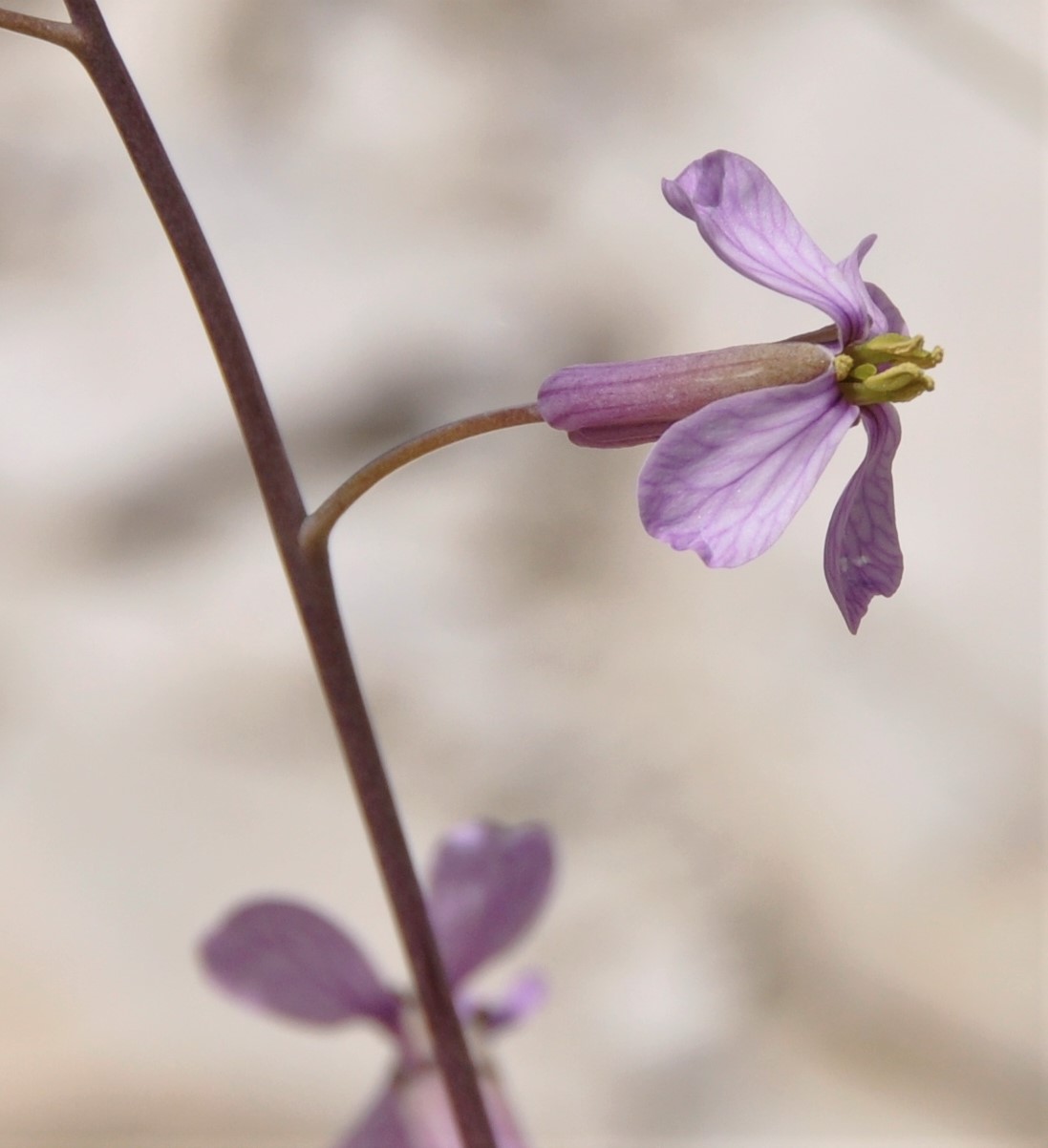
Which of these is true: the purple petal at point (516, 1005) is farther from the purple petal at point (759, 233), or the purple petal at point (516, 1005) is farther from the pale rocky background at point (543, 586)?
the pale rocky background at point (543, 586)

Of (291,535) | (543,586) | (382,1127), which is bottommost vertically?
(382,1127)

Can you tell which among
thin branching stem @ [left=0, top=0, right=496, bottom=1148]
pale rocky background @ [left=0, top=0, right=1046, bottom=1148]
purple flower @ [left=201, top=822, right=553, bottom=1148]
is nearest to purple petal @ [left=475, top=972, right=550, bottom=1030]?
purple flower @ [left=201, top=822, right=553, bottom=1148]

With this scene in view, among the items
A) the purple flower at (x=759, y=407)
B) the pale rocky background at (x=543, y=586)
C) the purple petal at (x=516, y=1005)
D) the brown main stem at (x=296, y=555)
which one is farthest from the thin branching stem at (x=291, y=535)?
the pale rocky background at (x=543, y=586)

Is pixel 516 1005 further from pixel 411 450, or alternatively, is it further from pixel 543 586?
pixel 543 586

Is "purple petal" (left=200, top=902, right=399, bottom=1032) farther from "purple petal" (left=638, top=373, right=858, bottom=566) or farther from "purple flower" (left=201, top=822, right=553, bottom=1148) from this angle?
"purple petal" (left=638, top=373, right=858, bottom=566)

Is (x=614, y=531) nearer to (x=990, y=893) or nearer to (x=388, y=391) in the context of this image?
(x=388, y=391)

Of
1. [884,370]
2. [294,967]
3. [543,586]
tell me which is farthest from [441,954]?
[543,586]
